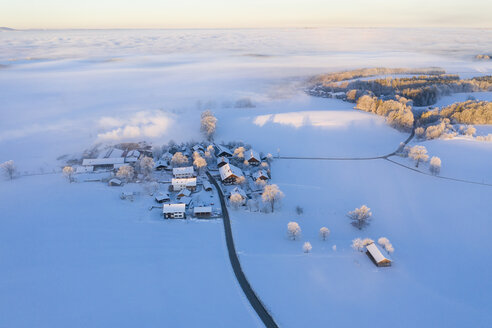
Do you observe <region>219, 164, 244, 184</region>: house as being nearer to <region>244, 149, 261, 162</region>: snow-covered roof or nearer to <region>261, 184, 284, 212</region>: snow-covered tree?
<region>244, 149, 261, 162</region>: snow-covered roof

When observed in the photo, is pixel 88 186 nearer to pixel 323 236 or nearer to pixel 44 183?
pixel 44 183

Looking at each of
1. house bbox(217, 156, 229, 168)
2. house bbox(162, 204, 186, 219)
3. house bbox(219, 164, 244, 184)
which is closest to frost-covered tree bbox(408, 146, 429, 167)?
house bbox(219, 164, 244, 184)

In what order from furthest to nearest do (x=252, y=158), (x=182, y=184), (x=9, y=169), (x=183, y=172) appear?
(x=252, y=158), (x=183, y=172), (x=9, y=169), (x=182, y=184)

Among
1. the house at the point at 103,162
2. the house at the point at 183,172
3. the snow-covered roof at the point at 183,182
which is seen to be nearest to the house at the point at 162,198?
the snow-covered roof at the point at 183,182

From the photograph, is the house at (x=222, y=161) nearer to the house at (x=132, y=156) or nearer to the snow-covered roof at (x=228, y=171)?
the snow-covered roof at (x=228, y=171)

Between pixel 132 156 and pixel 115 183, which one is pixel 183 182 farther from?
pixel 132 156

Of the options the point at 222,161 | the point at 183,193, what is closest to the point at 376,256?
the point at 183,193
